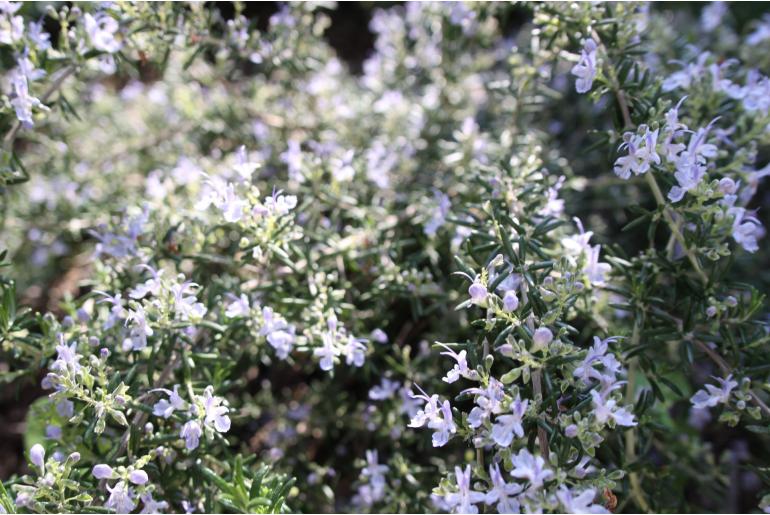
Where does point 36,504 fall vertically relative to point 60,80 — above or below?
below

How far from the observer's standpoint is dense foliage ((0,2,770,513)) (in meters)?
1.43

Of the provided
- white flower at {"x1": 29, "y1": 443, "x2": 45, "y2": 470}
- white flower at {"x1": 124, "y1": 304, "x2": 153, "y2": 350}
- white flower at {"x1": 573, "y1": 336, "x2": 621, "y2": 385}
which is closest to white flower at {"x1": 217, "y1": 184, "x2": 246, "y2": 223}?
white flower at {"x1": 124, "y1": 304, "x2": 153, "y2": 350}

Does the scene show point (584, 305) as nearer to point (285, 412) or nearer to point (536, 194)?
point (536, 194)

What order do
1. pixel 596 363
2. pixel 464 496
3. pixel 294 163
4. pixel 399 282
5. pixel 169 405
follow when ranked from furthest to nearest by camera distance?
pixel 294 163
pixel 399 282
pixel 169 405
pixel 596 363
pixel 464 496

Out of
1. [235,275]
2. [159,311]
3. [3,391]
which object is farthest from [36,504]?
[3,391]

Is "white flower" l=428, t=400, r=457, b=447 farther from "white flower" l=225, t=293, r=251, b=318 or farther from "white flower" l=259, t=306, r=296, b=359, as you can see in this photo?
"white flower" l=225, t=293, r=251, b=318

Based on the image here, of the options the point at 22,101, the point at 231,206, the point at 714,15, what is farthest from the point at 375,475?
the point at 714,15

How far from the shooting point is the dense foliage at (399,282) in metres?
1.43

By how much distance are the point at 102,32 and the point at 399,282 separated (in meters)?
1.07

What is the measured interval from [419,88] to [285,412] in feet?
5.06

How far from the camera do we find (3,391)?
8.93 feet

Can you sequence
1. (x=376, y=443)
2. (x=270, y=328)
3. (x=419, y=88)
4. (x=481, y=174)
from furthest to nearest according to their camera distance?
(x=419, y=88) < (x=376, y=443) < (x=481, y=174) < (x=270, y=328)

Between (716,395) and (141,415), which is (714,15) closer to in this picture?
(716,395)

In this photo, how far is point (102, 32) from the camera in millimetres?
1828
